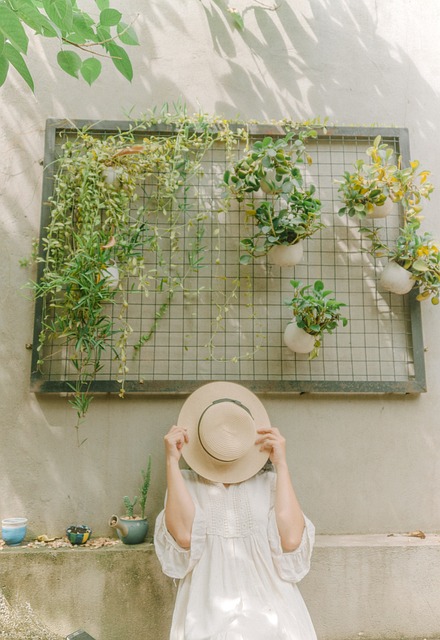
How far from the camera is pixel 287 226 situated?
2.37 meters

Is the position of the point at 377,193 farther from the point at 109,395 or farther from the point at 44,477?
the point at 44,477

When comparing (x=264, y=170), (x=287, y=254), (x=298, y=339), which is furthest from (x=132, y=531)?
(x=264, y=170)

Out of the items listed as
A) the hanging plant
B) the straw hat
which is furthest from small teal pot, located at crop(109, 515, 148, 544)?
the hanging plant

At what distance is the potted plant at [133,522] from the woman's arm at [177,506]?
1.06 feet

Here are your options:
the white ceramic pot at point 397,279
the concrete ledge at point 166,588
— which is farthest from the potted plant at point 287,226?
the concrete ledge at point 166,588

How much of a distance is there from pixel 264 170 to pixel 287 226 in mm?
300

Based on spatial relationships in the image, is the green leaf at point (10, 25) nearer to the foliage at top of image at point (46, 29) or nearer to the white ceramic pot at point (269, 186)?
the foliage at top of image at point (46, 29)

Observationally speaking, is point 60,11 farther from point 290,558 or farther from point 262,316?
point 290,558

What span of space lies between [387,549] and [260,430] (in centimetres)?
78

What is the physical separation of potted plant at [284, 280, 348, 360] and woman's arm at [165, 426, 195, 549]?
74 cm

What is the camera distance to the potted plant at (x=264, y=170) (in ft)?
7.81

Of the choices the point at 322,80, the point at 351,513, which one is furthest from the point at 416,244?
the point at 351,513

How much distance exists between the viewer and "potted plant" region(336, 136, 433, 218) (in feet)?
7.97

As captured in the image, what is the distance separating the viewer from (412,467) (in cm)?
250
